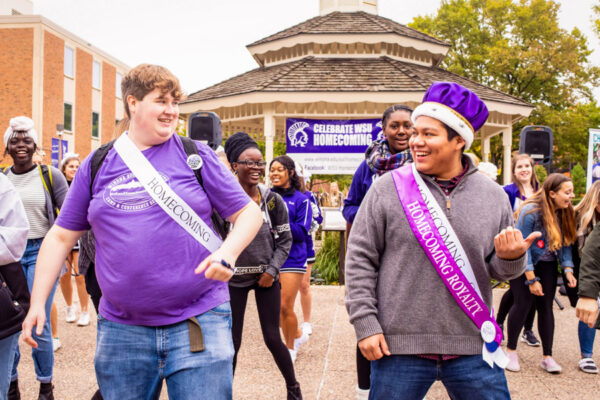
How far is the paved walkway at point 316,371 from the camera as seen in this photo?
15.0 ft

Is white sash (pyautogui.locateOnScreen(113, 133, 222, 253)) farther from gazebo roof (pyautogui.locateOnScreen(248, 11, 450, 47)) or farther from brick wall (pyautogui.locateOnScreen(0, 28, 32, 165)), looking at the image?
brick wall (pyautogui.locateOnScreen(0, 28, 32, 165))

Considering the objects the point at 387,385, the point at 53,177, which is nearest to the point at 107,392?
the point at 387,385

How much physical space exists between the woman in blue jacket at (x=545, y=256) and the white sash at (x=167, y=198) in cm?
395

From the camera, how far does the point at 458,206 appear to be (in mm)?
2242

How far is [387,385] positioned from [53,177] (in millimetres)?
3692

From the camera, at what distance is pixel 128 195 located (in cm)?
209

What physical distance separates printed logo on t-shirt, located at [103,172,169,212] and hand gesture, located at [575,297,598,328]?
2.36m

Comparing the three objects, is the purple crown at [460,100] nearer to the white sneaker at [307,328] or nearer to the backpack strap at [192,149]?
the backpack strap at [192,149]

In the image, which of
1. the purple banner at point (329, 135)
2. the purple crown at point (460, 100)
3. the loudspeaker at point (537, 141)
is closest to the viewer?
the purple crown at point (460, 100)

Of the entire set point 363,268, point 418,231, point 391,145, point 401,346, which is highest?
point 391,145

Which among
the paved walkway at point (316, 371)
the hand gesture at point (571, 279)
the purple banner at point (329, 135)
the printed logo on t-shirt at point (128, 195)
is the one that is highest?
the purple banner at point (329, 135)

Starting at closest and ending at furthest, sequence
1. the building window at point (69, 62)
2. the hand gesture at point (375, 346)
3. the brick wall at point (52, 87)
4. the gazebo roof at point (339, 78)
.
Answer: the hand gesture at point (375, 346) < the gazebo roof at point (339, 78) < the brick wall at point (52, 87) < the building window at point (69, 62)

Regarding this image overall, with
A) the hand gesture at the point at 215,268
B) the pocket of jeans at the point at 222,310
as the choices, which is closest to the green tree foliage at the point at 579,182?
the pocket of jeans at the point at 222,310

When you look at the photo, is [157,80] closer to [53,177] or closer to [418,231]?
[418,231]
